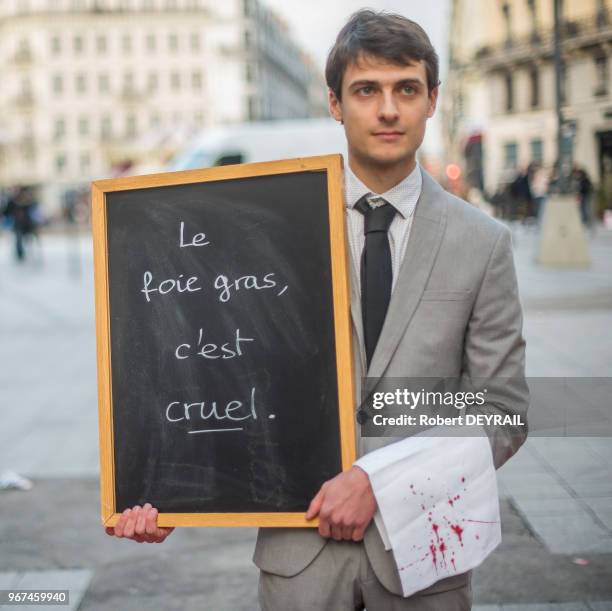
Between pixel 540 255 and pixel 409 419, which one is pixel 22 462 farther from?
pixel 409 419

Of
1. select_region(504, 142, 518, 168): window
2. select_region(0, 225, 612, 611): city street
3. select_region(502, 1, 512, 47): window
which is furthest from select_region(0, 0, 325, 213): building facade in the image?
select_region(502, 1, 512, 47): window

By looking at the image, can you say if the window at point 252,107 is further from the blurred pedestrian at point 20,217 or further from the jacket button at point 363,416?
the jacket button at point 363,416

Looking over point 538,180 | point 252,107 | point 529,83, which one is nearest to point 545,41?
point 529,83

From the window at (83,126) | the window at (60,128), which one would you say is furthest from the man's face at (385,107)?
the window at (60,128)

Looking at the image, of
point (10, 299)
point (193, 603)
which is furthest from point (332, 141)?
point (193, 603)

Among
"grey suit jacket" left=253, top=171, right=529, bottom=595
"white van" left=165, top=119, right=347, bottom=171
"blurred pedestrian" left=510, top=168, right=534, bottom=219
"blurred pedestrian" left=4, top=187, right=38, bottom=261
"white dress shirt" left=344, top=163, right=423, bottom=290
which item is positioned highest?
"white van" left=165, top=119, right=347, bottom=171

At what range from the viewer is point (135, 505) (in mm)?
1905

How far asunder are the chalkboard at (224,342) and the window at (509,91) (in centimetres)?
179

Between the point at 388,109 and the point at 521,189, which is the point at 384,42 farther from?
the point at 521,189

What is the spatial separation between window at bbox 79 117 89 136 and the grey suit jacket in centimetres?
7967

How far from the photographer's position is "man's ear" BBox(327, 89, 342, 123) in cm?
188

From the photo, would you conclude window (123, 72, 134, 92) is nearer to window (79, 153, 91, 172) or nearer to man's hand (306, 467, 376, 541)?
window (79, 153, 91, 172)

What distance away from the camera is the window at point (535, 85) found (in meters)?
3.06

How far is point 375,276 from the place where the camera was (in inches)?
71.6
